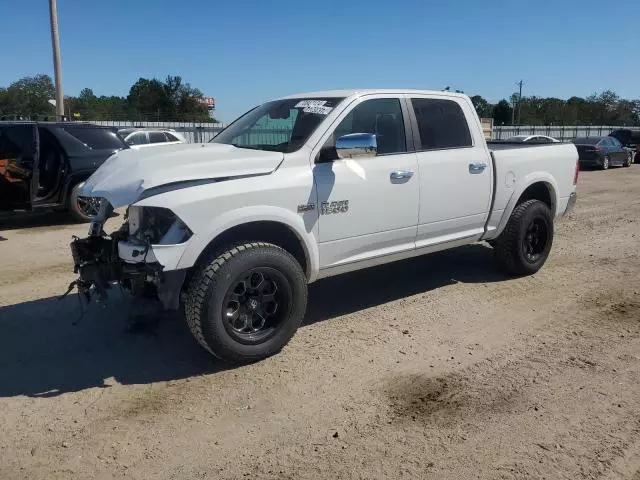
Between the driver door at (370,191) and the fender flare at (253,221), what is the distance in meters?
0.10

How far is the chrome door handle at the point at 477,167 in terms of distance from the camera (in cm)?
552

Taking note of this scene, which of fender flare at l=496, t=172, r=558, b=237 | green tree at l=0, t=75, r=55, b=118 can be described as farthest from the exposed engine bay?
green tree at l=0, t=75, r=55, b=118

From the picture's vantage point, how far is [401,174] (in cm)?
489

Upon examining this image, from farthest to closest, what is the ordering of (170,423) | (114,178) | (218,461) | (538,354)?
(538,354)
(114,178)
(170,423)
(218,461)

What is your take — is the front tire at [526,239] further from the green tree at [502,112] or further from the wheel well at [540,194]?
the green tree at [502,112]

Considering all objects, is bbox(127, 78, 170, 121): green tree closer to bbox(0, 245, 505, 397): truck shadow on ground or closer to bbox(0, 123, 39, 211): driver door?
bbox(0, 123, 39, 211): driver door

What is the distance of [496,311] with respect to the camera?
5344mm

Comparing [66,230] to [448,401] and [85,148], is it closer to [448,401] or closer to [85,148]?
[85,148]

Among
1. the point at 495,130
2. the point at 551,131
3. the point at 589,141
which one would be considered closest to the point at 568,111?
the point at 551,131

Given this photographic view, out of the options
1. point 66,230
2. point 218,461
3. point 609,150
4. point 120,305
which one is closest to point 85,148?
point 66,230

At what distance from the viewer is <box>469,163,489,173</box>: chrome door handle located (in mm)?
5518

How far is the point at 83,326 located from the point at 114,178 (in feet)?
5.26

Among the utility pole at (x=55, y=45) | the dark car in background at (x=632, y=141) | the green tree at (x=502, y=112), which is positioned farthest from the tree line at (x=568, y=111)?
the utility pole at (x=55, y=45)

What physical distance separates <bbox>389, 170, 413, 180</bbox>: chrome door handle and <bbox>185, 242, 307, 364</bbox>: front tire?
1.21 metres
